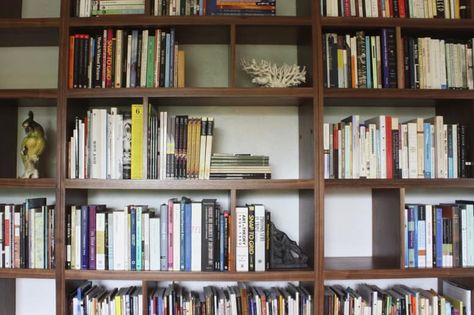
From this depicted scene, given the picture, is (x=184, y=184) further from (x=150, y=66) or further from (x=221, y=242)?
(x=150, y=66)

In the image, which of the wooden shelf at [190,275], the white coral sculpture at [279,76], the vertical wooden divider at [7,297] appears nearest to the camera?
the wooden shelf at [190,275]

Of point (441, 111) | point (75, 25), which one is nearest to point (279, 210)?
point (441, 111)

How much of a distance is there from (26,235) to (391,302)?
163 cm

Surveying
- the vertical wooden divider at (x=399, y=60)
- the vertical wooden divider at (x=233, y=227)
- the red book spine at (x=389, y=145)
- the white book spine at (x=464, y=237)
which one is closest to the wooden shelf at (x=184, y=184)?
the vertical wooden divider at (x=233, y=227)

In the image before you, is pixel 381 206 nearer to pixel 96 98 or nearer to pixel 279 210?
pixel 279 210

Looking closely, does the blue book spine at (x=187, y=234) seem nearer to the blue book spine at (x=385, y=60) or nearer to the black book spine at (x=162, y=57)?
the black book spine at (x=162, y=57)

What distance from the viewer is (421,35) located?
1787 mm

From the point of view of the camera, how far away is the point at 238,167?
1.65m

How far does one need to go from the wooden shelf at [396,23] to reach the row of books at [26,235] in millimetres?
1471

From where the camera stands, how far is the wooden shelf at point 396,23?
1.66 m

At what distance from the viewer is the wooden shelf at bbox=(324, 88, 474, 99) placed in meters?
1.63

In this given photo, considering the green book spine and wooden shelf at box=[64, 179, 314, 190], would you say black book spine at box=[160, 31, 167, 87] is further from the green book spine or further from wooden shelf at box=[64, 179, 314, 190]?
wooden shelf at box=[64, 179, 314, 190]

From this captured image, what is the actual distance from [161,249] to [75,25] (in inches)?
40.5

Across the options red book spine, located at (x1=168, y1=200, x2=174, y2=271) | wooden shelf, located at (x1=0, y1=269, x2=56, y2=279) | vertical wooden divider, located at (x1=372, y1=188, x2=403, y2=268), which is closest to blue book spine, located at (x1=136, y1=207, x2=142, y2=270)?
red book spine, located at (x1=168, y1=200, x2=174, y2=271)
